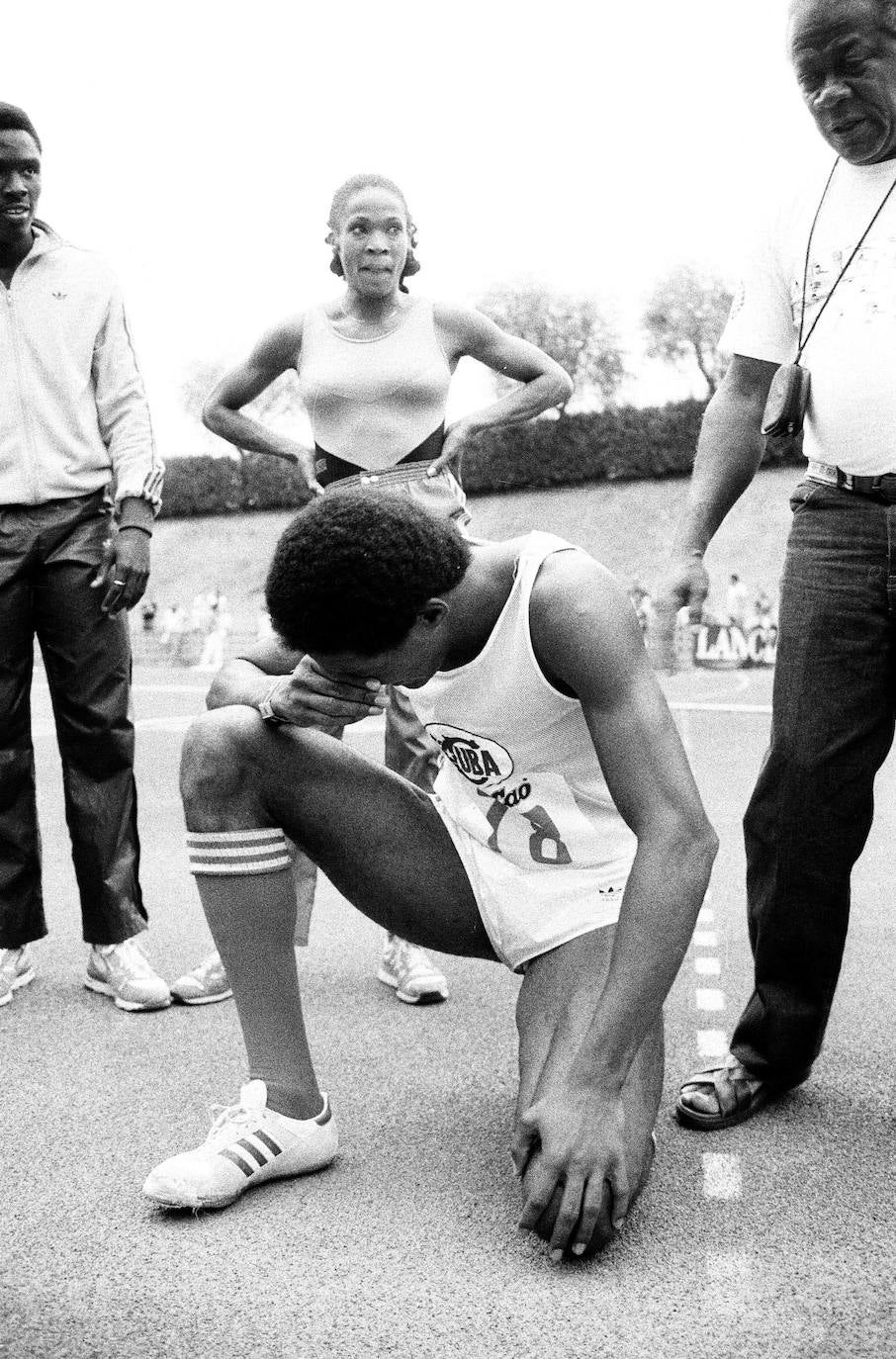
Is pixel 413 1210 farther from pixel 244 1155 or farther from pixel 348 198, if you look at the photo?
pixel 348 198

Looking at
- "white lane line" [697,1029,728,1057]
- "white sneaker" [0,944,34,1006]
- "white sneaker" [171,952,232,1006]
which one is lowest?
"white sneaker" [0,944,34,1006]

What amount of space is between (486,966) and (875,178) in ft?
7.38

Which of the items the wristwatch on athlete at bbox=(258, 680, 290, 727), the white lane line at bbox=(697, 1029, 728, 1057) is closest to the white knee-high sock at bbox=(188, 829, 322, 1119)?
the wristwatch on athlete at bbox=(258, 680, 290, 727)

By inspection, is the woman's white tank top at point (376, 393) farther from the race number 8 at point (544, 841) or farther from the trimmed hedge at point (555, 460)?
the trimmed hedge at point (555, 460)

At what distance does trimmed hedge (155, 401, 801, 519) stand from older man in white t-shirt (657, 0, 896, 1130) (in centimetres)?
3742

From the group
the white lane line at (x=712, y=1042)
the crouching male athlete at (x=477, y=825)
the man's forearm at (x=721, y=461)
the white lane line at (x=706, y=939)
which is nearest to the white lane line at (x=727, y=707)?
the white lane line at (x=706, y=939)

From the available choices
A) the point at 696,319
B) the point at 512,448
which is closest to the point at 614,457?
the point at 512,448

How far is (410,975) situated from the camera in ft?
11.1

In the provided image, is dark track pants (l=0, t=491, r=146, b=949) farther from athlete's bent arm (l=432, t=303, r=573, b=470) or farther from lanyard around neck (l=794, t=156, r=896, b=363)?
lanyard around neck (l=794, t=156, r=896, b=363)

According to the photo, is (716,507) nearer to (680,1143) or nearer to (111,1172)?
(680,1143)

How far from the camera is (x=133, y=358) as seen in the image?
3.66m

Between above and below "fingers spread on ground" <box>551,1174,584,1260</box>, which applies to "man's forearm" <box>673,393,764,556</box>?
above

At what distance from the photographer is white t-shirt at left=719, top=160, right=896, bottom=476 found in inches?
94.0

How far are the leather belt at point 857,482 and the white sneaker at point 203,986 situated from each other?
6.06 feet
